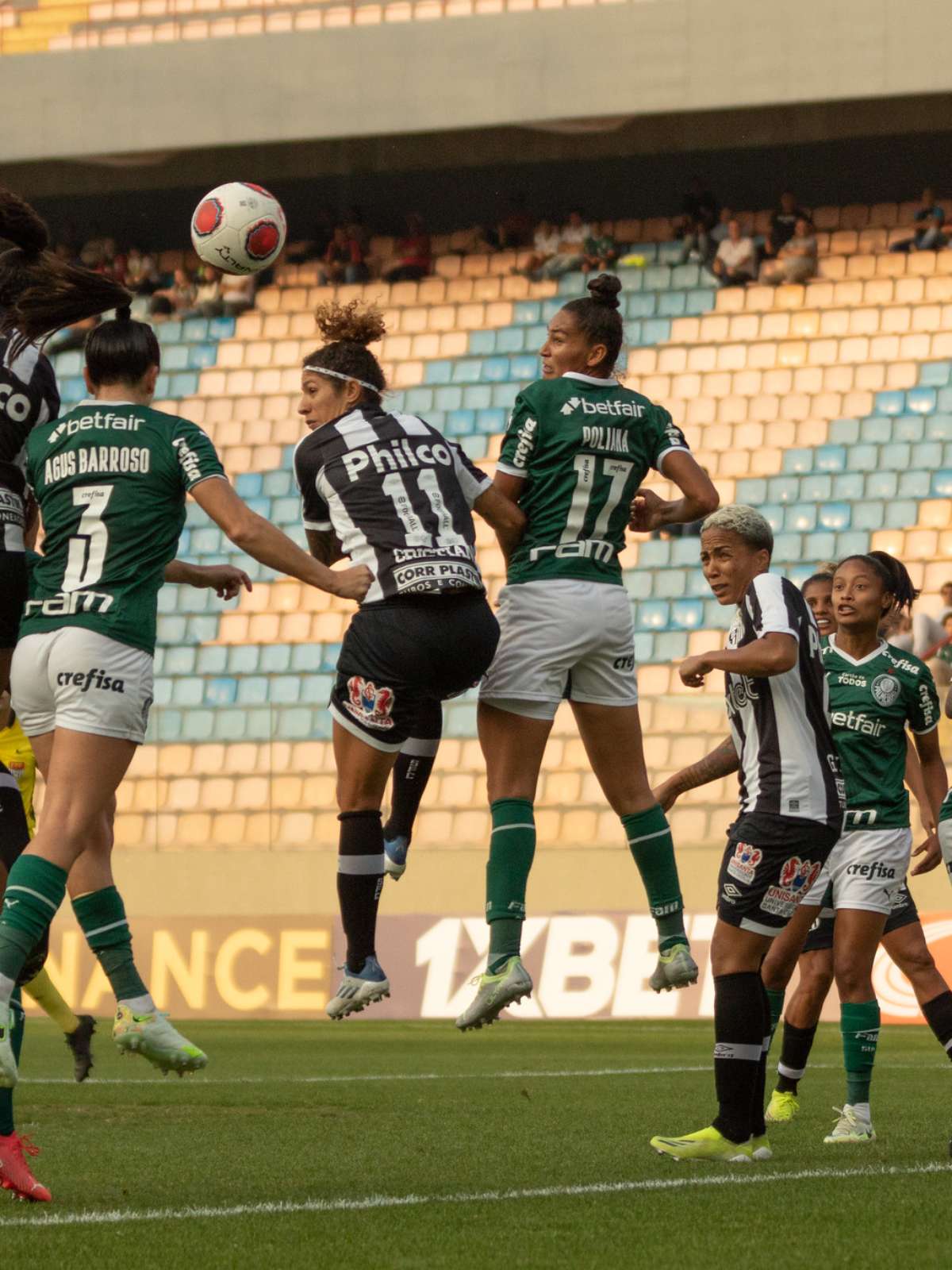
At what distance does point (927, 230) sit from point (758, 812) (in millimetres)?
15203

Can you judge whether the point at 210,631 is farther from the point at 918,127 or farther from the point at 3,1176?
the point at 3,1176

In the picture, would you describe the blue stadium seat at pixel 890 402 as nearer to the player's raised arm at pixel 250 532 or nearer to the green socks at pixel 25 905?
the player's raised arm at pixel 250 532

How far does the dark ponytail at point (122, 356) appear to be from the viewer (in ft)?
17.8

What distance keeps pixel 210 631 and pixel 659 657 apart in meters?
4.41

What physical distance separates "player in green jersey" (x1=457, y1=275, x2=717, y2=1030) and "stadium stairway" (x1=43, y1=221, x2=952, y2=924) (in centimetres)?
806

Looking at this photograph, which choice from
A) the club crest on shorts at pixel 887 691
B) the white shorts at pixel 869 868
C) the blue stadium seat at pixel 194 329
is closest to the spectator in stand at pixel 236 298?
the blue stadium seat at pixel 194 329

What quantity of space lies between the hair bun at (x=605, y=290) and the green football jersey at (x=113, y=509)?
63.6 inches

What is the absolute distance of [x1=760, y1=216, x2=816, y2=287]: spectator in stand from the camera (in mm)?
20297

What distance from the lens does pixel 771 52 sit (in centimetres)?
→ 1959

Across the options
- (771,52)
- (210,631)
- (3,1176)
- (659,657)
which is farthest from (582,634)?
(771,52)

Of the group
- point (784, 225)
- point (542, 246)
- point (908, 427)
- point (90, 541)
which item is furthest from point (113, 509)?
point (542, 246)

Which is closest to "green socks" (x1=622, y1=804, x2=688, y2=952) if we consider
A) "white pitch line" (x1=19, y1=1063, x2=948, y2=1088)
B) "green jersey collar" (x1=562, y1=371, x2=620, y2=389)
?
"green jersey collar" (x1=562, y1=371, x2=620, y2=389)

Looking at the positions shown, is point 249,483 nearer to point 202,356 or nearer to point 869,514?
point 202,356

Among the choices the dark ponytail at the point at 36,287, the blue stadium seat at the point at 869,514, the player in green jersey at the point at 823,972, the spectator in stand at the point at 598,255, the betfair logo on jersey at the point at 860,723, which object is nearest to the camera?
the dark ponytail at the point at 36,287
